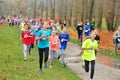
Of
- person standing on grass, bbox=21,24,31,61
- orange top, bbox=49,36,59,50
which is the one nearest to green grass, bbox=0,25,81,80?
person standing on grass, bbox=21,24,31,61

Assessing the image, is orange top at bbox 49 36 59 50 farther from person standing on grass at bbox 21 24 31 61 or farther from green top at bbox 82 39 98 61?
green top at bbox 82 39 98 61

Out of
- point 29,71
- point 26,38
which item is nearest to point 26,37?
point 26,38

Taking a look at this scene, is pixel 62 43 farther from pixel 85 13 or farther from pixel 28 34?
pixel 85 13

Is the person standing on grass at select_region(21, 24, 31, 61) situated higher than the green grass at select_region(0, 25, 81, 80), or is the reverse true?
the person standing on grass at select_region(21, 24, 31, 61)

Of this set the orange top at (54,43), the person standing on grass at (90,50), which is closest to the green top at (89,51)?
the person standing on grass at (90,50)

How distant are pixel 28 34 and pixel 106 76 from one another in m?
4.89

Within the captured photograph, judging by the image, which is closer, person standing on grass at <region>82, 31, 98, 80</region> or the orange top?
person standing on grass at <region>82, 31, 98, 80</region>

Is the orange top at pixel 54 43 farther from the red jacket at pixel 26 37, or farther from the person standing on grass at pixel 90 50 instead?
the person standing on grass at pixel 90 50

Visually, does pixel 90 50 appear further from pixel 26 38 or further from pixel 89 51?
pixel 26 38

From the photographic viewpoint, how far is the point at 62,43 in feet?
53.2

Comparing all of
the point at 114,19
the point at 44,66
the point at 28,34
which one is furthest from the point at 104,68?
the point at 114,19

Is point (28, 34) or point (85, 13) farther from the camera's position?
point (85, 13)

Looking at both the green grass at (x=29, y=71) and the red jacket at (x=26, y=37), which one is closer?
the green grass at (x=29, y=71)

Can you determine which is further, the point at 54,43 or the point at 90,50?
the point at 54,43
